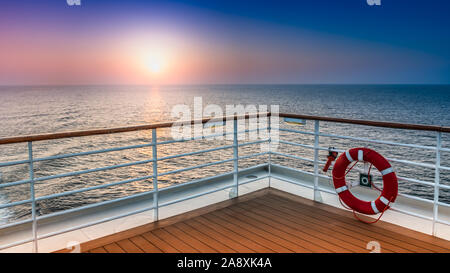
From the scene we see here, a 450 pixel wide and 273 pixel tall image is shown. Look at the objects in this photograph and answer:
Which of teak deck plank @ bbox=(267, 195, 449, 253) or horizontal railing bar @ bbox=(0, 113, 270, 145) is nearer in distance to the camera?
horizontal railing bar @ bbox=(0, 113, 270, 145)

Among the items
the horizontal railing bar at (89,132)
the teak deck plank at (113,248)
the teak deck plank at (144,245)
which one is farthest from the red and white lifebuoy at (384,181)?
the teak deck plank at (113,248)

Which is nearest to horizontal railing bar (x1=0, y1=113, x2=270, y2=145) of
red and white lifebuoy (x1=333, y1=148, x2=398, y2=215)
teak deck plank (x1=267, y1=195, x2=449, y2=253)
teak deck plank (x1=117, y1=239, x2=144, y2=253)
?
teak deck plank (x1=117, y1=239, x2=144, y2=253)

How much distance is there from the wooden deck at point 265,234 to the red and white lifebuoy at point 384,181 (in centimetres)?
12

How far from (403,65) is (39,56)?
4559 cm

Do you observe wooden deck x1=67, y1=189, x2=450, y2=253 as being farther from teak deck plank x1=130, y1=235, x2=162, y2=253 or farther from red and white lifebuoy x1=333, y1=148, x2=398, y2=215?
red and white lifebuoy x1=333, y1=148, x2=398, y2=215

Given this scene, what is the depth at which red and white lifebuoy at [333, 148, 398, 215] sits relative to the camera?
2.25 m

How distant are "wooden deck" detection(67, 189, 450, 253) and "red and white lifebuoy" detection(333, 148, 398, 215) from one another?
0.12 m

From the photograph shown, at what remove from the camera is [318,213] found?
2561 millimetres

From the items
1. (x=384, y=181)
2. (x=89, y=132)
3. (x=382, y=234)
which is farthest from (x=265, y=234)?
(x=89, y=132)

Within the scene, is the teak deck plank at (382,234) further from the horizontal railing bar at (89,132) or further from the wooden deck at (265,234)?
the horizontal railing bar at (89,132)

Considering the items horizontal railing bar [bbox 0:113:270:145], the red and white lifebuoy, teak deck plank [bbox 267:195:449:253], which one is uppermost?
horizontal railing bar [bbox 0:113:270:145]
